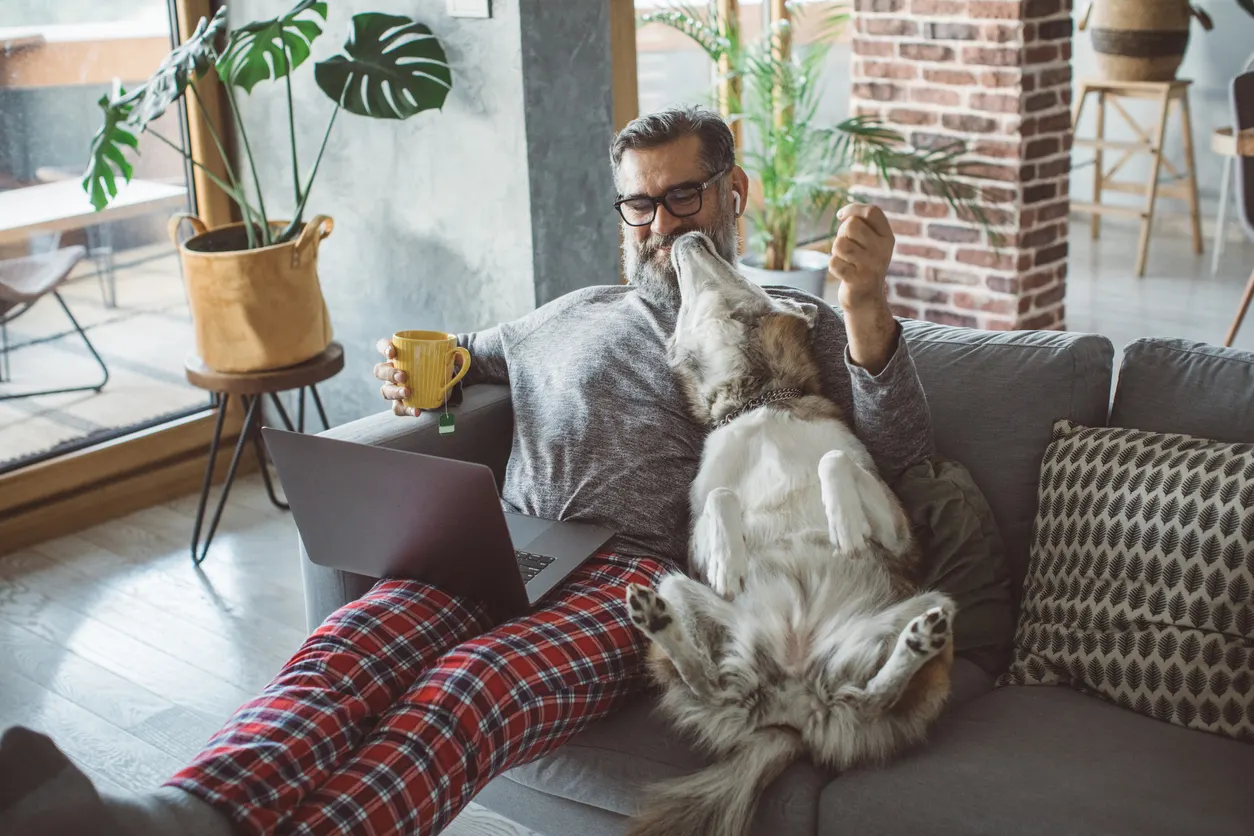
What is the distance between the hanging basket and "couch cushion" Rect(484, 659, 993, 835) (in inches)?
59.7

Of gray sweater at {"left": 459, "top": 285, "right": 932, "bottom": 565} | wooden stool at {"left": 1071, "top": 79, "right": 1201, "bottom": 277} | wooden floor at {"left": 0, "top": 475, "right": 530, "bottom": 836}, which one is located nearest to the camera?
gray sweater at {"left": 459, "top": 285, "right": 932, "bottom": 565}

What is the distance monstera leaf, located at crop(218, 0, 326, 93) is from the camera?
280 cm

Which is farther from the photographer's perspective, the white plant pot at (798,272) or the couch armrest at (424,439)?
the white plant pot at (798,272)

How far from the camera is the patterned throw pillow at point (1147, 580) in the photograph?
1.67m

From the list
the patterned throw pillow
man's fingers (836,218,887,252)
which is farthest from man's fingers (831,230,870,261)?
the patterned throw pillow

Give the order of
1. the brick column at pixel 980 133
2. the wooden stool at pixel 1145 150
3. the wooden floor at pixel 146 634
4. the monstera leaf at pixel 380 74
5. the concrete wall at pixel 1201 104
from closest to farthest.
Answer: the wooden floor at pixel 146 634 < the monstera leaf at pixel 380 74 < the brick column at pixel 980 133 < the wooden stool at pixel 1145 150 < the concrete wall at pixel 1201 104

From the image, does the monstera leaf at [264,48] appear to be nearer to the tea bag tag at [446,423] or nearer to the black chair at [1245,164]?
the tea bag tag at [446,423]

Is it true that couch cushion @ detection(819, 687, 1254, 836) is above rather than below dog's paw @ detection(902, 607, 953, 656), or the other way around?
below

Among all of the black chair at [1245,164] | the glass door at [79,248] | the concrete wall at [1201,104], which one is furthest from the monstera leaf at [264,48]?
the concrete wall at [1201,104]

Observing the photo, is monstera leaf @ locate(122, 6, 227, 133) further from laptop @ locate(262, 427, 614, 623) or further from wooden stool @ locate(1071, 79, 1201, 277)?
wooden stool @ locate(1071, 79, 1201, 277)

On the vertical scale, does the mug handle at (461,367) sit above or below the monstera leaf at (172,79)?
below

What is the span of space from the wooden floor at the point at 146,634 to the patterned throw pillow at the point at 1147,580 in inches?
39.5

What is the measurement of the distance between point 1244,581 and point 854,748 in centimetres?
58

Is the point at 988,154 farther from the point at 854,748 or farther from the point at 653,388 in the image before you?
the point at 854,748
